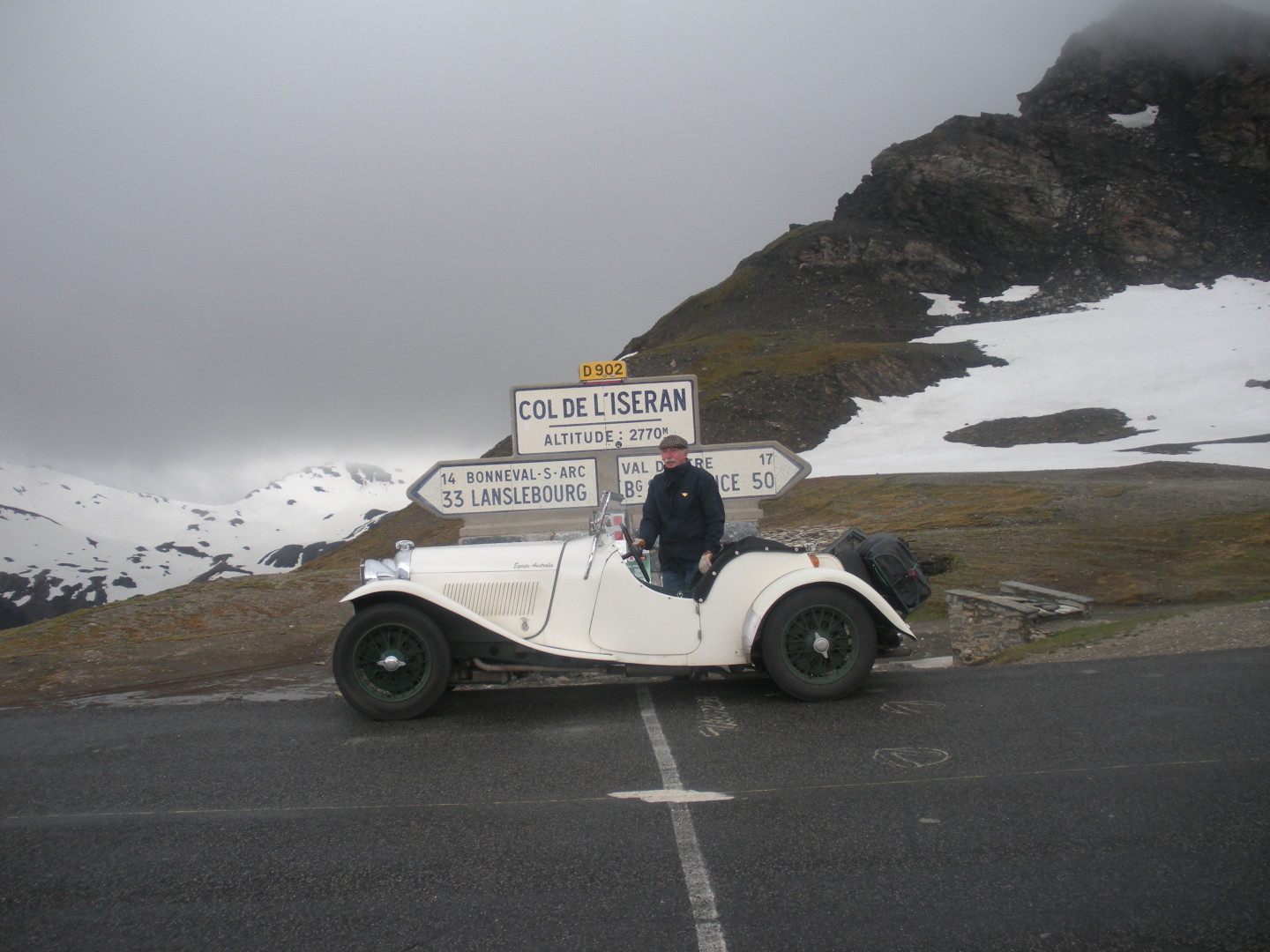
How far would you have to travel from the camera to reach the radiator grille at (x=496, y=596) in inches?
228

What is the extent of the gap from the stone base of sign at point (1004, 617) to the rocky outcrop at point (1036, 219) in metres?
54.8

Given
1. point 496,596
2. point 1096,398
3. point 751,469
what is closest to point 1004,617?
point 751,469

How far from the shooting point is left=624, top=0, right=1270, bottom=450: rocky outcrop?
79.3 m

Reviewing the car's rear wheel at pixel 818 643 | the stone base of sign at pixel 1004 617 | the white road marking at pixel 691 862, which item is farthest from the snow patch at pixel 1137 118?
the white road marking at pixel 691 862

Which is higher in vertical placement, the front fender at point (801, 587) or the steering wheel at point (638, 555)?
the steering wheel at point (638, 555)

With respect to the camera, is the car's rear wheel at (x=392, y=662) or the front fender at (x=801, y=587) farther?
the front fender at (x=801, y=587)

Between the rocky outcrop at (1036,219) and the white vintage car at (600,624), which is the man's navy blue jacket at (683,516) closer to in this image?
the white vintage car at (600,624)

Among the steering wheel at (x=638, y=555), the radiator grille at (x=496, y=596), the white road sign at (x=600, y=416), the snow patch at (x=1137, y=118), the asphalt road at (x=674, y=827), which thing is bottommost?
the asphalt road at (x=674, y=827)

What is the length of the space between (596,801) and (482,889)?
35.9 inches

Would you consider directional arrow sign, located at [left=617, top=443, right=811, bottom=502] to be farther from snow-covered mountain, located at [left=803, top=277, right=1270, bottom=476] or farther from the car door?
snow-covered mountain, located at [left=803, top=277, right=1270, bottom=476]

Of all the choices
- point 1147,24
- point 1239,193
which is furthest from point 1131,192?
point 1147,24

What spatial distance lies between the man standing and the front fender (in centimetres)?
57

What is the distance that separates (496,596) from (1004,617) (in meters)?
7.50

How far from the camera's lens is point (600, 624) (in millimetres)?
5727
